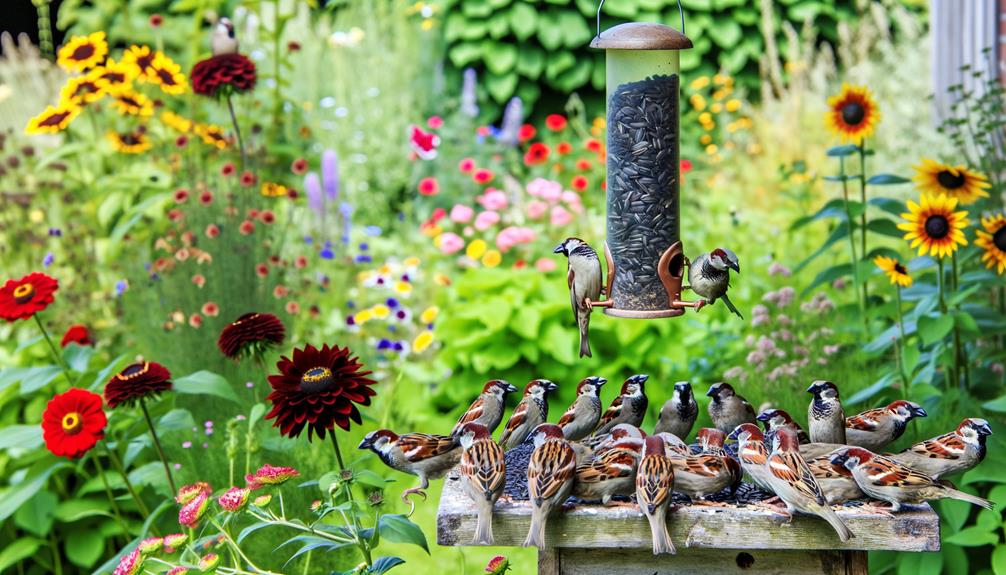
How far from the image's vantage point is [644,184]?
314 centimetres

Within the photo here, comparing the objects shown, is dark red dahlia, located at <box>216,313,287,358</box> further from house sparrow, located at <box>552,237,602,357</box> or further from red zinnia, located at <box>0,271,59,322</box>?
house sparrow, located at <box>552,237,602,357</box>

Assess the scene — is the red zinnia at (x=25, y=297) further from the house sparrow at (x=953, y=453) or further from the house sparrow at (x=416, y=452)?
the house sparrow at (x=953, y=453)

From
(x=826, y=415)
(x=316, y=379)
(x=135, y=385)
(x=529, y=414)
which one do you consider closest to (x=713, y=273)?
(x=826, y=415)

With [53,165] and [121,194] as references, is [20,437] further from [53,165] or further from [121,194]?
[53,165]

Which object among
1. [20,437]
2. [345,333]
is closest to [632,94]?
[20,437]

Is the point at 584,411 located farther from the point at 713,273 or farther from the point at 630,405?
the point at 713,273

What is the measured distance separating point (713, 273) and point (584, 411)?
0.45 meters

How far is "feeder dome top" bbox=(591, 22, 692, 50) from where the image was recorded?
2893 millimetres

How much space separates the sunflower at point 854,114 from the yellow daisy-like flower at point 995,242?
1.84 feet

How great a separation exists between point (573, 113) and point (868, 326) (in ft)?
15.8

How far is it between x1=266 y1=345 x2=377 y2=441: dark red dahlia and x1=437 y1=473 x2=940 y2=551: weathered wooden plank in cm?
34

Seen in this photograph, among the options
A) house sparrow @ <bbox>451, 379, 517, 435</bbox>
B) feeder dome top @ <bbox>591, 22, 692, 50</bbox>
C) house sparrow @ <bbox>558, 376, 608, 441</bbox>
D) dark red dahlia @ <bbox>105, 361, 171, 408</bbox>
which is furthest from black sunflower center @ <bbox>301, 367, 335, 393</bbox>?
feeder dome top @ <bbox>591, 22, 692, 50</bbox>

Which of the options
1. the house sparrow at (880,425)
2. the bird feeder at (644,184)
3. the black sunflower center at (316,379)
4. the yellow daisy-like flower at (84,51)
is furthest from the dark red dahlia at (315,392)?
the yellow daisy-like flower at (84,51)

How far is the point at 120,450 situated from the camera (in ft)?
13.8
